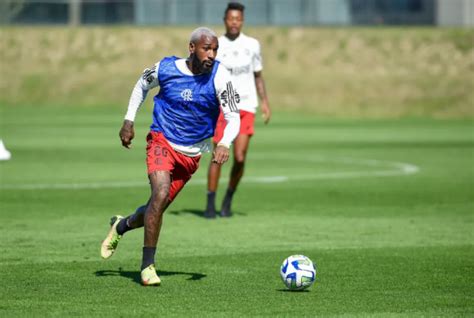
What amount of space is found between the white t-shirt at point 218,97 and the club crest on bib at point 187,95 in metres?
0.15

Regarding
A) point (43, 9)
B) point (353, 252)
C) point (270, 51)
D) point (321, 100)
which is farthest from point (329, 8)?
point (353, 252)

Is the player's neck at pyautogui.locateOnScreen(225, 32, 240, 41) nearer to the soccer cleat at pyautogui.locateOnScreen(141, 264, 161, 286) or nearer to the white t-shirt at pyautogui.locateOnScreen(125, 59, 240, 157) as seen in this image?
the white t-shirt at pyautogui.locateOnScreen(125, 59, 240, 157)

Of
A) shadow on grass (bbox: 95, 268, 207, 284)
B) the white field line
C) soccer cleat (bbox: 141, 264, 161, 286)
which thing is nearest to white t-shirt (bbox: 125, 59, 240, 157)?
shadow on grass (bbox: 95, 268, 207, 284)

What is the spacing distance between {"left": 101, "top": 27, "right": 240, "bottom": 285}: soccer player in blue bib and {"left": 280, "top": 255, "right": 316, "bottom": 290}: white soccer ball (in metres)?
1.14

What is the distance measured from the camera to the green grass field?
31.0 feet

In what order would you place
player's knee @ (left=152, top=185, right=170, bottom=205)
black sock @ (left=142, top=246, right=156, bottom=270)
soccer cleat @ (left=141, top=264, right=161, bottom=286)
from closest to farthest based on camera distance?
soccer cleat @ (left=141, top=264, right=161, bottom=286) → black sock @ (left=142, top=246, right=156, bottom=270) → player's knee @ (left=152, top=185, right=170, bottom=205)

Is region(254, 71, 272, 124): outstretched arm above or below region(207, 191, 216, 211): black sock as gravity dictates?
above

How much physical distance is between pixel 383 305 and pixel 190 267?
8.82 ft

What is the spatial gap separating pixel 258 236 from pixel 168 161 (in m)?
3.63

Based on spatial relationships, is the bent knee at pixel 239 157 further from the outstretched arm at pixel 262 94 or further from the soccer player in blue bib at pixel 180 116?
the soccer player in blue bib at pixel 180 116

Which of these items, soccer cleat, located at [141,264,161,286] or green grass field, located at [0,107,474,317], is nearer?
green grass field, located at [0,107,474,317]

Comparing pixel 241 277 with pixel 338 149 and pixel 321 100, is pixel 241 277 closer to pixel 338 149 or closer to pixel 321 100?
pixel 338 149

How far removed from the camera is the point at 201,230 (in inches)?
579

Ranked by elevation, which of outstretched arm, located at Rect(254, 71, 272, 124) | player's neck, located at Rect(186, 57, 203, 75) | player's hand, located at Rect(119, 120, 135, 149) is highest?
player's neck, located at Rect(186, 57, 203, 75)
